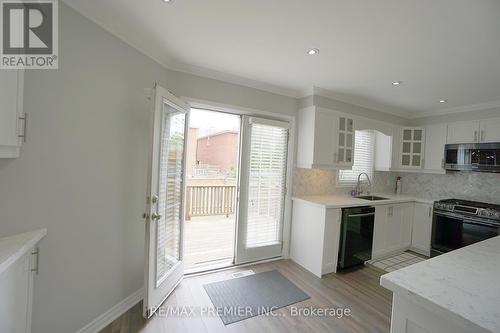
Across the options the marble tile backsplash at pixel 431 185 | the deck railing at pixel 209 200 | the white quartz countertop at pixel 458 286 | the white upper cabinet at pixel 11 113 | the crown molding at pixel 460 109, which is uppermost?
the crown molding at pixel 460 109

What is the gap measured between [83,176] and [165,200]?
28.9 inches

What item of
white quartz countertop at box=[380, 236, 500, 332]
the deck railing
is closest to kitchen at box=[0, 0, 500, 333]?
white quartz countertop at box=[380, 236, 500, 332]

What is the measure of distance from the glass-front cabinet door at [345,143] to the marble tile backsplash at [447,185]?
50.7 inches

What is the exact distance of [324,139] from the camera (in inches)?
123

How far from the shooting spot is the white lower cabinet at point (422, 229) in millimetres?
3518

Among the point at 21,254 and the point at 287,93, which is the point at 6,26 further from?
the point at 287,93

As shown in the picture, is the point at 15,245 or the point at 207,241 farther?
the point at 207,241

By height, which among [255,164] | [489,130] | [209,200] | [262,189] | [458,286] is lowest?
[209,200]

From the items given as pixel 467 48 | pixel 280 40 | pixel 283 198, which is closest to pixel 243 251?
pixel 283 198

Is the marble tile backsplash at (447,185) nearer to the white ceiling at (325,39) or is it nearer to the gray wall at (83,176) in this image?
the white ceiling at (325,39)

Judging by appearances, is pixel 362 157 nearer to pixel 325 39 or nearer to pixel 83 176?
Answer: pixel 325 39

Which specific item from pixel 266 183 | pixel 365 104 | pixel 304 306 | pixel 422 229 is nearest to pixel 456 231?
pixel 422 229

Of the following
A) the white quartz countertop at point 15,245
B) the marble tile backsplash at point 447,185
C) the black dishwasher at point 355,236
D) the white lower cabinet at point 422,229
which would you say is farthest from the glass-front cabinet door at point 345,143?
the white quartz countertop at point 15,245

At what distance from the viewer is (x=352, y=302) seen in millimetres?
2322
